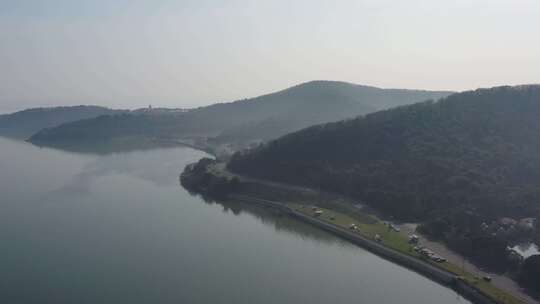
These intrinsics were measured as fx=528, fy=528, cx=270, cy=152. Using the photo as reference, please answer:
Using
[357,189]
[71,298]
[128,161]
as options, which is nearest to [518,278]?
[357,189]

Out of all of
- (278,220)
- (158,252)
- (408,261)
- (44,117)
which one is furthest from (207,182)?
(44,117)

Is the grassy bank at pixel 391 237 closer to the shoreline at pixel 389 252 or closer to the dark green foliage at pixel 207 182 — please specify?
the shoreline at pixel 389 252

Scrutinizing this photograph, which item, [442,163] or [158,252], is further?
[442,163]

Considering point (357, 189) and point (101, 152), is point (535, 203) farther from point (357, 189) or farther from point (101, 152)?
point (101, 152)

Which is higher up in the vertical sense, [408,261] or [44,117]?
[44,117]

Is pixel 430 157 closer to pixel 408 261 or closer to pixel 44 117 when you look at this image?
pixel 408 261

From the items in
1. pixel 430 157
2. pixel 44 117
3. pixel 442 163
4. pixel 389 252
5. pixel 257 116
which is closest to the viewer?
pixel 389 252

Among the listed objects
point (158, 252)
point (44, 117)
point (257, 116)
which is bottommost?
point (158, 252)
